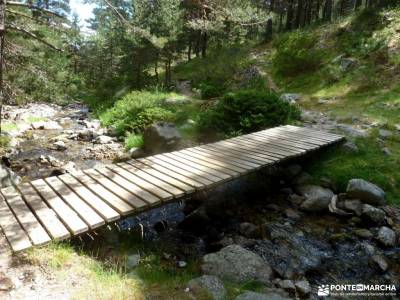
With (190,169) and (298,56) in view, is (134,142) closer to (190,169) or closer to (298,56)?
(190,169)

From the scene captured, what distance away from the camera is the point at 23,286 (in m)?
3.36

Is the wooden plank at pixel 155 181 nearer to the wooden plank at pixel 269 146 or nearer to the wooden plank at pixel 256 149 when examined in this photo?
the wooden plank at pixel 256 149

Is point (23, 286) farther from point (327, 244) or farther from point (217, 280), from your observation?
point (327, 244)

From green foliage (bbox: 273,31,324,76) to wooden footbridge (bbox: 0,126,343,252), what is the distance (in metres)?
10.5

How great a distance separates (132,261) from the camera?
440cm

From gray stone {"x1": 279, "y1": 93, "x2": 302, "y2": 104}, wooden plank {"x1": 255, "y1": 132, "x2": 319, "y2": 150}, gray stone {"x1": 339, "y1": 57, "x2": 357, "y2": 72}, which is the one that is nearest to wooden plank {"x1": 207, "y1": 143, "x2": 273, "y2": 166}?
wooden plank {"x1": 255, "y1": 132, "x2": 319, "y2": 150}

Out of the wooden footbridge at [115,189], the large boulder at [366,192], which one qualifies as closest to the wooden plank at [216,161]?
the wooden footbridge at [115,189]

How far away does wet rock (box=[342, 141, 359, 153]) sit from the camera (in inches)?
342

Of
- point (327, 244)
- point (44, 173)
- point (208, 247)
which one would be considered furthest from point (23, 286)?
point (44, 173)

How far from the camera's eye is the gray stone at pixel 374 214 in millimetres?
6578

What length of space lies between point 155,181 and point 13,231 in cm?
238

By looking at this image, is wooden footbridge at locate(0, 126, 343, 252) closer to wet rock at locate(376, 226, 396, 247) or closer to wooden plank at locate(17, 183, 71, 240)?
wooden plank at locate(17, 183, 71, 240)

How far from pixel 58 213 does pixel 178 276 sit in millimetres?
1831

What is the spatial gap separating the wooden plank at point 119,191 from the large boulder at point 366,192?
4709 mm
